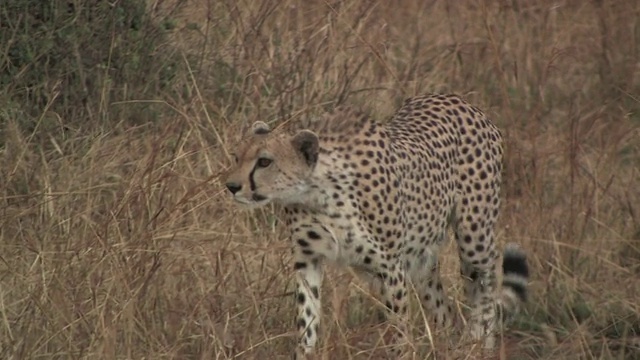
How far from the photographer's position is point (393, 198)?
15.9 ft

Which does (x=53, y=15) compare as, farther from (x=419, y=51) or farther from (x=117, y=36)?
(x=419, y=51)

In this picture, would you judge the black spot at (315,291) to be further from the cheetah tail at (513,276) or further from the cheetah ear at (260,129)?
the cheetah tail at (513,276)

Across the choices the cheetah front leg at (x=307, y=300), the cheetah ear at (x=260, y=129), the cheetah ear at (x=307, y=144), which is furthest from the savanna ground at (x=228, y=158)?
the cheetah ear at (x=307, y=144)

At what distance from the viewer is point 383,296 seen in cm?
479

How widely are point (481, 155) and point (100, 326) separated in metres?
1.43

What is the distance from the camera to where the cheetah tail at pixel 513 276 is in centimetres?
504

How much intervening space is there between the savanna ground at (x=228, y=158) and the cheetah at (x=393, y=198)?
125mm

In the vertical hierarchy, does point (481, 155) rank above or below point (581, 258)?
above

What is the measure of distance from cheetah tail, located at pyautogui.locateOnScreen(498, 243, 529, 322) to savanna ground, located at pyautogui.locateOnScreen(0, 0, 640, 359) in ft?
0.46

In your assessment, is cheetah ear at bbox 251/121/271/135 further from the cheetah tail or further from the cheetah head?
the cheetah tail

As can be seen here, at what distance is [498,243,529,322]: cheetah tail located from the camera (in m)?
5.04

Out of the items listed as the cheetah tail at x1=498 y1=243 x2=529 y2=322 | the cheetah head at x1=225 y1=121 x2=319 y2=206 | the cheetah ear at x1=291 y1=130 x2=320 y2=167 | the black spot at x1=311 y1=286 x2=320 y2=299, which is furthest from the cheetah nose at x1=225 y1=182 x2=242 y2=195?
the cheetah tail at x1=498 y1=243 x2=529 y2=322

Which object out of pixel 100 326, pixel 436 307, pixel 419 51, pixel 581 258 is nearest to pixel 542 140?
pixel 419 51

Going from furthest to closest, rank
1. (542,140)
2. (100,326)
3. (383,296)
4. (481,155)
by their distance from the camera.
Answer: (542,140) < (481,155) < (383,296) < (100,326)
